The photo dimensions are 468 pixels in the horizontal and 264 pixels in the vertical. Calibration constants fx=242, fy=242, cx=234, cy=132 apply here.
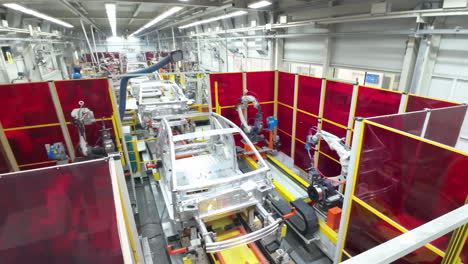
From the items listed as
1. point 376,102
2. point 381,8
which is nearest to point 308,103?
point 376,102

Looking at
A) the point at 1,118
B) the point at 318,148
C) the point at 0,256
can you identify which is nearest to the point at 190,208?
the point at 0,256

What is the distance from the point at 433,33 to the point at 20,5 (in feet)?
38.6

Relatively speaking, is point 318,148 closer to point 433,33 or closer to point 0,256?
point 433,33

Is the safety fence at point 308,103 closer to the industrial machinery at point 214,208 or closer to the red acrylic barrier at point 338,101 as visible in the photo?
the red acrylic barrier at point 338,101

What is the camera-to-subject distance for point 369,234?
122 inches

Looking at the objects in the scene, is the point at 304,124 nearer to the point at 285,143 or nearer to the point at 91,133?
the point at 285,143

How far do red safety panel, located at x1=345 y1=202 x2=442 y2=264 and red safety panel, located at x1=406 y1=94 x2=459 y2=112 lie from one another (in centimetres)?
221

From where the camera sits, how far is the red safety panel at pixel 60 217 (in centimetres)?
181

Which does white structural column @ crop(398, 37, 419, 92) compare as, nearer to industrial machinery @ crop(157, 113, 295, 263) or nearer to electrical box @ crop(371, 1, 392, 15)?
electrical box @ crop(371, 1, 392, 15)

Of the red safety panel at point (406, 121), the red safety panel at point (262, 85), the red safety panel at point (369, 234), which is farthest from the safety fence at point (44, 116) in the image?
the red safety panel at point (406, 121)

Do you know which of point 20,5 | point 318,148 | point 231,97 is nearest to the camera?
point 318,148

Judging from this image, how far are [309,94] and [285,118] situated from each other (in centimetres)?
134

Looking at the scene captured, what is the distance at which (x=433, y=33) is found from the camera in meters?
5.19

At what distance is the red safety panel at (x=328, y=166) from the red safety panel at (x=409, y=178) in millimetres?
2919
